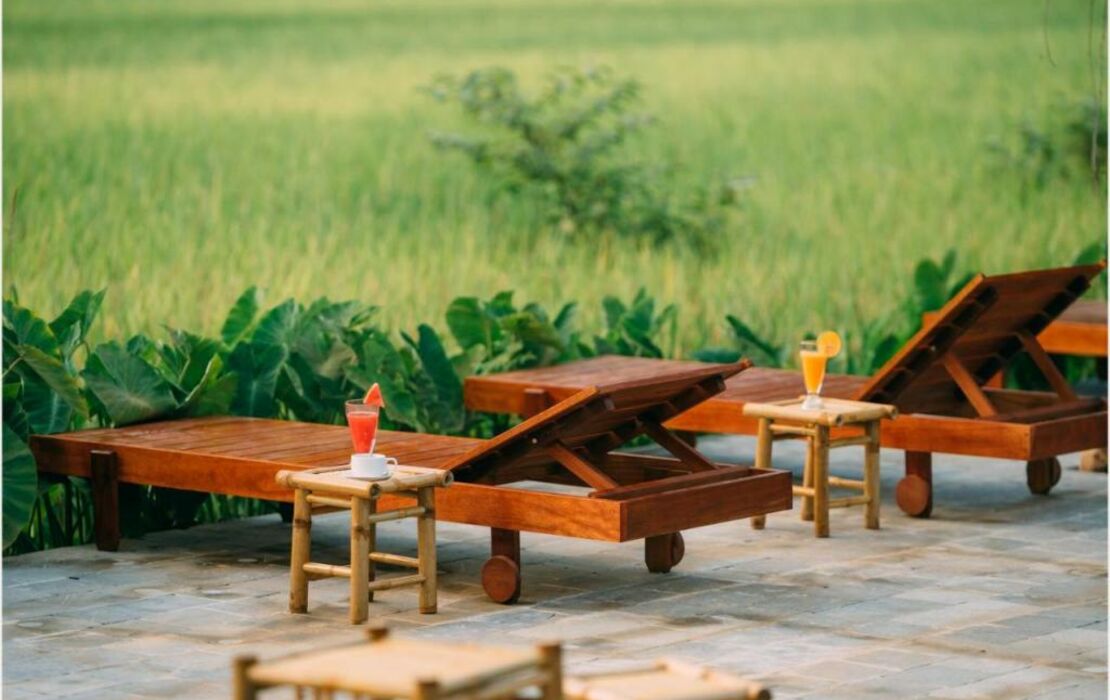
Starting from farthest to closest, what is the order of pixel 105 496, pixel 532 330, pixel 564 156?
pixel 564 156
pixel 532 330
pixel 105 496

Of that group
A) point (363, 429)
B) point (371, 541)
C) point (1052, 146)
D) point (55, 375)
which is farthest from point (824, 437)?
point (1052, 146)

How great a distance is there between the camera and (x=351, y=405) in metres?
5.93

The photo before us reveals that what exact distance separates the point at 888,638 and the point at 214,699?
1851 mm

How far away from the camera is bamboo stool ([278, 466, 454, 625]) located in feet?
19.1

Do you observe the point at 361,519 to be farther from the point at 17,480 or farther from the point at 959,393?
the point at 959,393

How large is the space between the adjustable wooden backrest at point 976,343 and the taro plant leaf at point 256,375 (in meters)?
2.13

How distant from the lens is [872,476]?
7.49 metres

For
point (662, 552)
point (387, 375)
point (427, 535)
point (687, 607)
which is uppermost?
point (387, 375)

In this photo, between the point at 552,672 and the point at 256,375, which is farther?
the point at 256,375

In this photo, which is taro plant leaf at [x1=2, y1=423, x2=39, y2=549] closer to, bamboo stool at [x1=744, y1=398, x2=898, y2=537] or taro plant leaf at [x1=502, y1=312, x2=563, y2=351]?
bamboo stool at [x1=744, y1=398, x2=898, y2=537]

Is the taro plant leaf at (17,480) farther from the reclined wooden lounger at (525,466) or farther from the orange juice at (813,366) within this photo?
the orange juice at (813,366)

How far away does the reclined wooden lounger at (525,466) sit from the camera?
6.16 m

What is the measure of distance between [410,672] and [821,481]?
399 centimetres

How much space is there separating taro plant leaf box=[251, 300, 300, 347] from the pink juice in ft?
7.32
